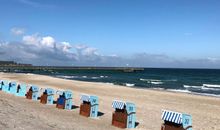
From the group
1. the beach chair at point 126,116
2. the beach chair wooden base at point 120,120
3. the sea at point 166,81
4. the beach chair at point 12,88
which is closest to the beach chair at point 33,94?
the beach chair at point 12,88

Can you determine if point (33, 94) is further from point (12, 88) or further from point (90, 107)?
point (90, 107)

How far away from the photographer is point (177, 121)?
12.2m

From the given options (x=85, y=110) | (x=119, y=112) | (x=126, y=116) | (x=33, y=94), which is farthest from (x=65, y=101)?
(x=126, y=116)

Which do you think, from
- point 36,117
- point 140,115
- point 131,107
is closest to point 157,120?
point 140,115

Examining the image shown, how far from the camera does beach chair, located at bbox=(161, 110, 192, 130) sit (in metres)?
12.2

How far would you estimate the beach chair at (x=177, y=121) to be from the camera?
12.2 metres

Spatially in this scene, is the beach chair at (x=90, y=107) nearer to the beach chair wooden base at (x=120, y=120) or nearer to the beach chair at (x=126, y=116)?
the beach chair wooden base at (x=120, y=120)

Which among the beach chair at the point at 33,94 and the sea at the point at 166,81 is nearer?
the beach chair at the point at 33,94

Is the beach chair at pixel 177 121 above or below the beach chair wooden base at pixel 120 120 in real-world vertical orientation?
above

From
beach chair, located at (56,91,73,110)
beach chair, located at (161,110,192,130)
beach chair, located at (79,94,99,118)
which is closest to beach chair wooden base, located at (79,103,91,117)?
beach chair, located at (79,94,99,118)

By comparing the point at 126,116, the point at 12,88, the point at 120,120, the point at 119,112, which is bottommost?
the point at 120,120

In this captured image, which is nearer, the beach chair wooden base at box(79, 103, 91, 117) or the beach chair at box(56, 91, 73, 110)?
the beach chair wooden base at box(79, 103, 91, 117)

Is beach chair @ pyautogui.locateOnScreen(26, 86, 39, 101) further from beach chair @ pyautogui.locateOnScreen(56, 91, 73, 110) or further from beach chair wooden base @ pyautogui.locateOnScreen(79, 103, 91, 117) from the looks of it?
beach chair wooden base @ pyautogui.locateOnScreen(79, 103, 91, 117)

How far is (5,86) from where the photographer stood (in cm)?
2756
